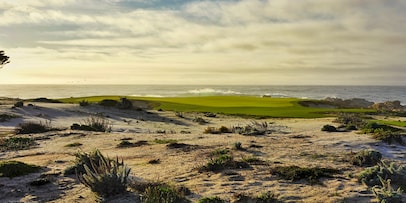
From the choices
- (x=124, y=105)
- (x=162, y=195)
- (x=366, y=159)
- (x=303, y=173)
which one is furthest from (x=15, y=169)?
(x=124, y=105)

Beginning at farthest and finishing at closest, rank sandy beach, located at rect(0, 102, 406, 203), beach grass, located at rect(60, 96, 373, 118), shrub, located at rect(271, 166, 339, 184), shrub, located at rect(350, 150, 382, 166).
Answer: beach grass, located at rect(60, 96, 373, 118)
shrub, located at rect(350, 150, 382, 166)
shrub, located at rect(271, 166, 339, 184)
sandy beach, located at rect(0, 102, 406, 203)

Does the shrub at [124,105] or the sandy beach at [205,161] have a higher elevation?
the shrub at [124,105]

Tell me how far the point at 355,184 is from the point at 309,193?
138cm

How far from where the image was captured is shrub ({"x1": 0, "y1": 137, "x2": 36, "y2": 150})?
14.5 m

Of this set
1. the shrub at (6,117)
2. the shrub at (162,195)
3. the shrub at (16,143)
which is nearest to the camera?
the shrub at (162,195)

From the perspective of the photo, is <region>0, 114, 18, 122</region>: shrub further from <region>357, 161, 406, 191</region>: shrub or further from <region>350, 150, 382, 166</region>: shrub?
<region>357, 161, 406, 191</region>: shrub

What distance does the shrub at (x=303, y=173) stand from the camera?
29.0 feet

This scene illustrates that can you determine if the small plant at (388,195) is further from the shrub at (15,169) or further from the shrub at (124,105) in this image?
the shrub at (124,105)

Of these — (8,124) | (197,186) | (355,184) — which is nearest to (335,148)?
(355,184)

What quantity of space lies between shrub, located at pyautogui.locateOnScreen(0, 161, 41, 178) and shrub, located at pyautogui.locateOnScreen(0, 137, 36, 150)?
184 inches

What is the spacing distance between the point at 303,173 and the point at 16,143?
11.9 meters

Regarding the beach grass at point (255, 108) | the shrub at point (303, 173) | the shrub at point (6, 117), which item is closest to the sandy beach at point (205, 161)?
the shrub at point (303, 173)

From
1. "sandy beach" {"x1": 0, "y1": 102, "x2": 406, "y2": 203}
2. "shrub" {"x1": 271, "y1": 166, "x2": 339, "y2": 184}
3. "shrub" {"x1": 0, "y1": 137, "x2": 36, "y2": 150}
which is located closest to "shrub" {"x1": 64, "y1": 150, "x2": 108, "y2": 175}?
"sandy beach" {"x1": 0, "y1": 102, "x2": 406, "y2": 203}

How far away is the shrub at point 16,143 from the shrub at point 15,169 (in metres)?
4.67
